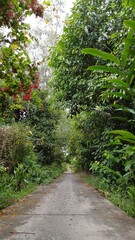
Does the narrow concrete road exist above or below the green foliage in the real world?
below

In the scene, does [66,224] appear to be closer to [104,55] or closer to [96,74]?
[104,55]

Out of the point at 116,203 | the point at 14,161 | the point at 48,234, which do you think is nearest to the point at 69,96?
the point at 14,161

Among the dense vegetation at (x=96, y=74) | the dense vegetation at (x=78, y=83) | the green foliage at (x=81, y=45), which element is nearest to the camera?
the dense vegetation at (x=78, y=83)

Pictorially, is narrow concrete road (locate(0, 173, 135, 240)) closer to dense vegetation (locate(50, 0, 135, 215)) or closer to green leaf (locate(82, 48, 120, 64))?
dense vegetation (locate(50, 0, 135, 215))

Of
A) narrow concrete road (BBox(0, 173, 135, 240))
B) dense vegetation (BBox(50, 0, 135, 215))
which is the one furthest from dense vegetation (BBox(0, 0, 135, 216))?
narrow concrete road (BBox(0, 173, 135, 240))


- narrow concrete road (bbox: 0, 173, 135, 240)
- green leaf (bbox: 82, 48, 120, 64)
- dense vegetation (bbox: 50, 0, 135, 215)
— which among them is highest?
dense vegetation (bbox: 50, 0, 135, 215)

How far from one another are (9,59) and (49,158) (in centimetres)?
987

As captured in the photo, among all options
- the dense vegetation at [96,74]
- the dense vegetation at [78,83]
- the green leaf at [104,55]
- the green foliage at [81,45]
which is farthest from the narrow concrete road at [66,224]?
the green foliage at [81,45]

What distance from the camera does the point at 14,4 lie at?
2395 mm

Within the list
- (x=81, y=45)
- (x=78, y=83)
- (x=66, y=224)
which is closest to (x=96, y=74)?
(x=78, y=83)

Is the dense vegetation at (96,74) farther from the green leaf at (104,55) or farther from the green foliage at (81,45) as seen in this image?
the green leaf at (104,55)

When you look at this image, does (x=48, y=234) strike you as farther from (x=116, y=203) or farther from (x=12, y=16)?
(x=12, y=16)

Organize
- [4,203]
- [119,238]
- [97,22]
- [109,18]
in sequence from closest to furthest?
[119,238] → [4,203] → [109,18] → [97,22]

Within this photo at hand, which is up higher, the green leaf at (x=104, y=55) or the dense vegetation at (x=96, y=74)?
the dense vegetation at (x=96, y=74)
